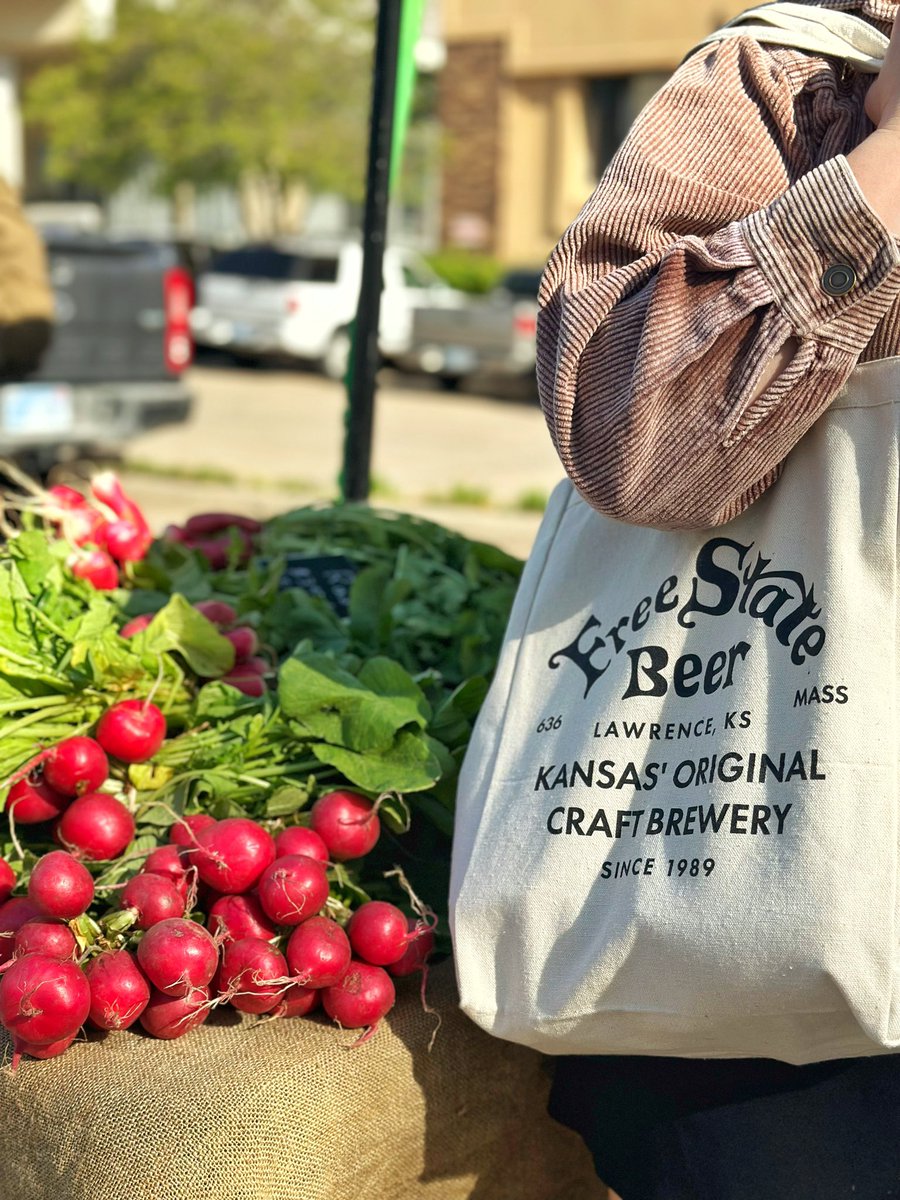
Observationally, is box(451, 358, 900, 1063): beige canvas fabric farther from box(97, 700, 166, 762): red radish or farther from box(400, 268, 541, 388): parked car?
box(400, 268, 541, 388): parked car

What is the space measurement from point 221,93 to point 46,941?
2258cm

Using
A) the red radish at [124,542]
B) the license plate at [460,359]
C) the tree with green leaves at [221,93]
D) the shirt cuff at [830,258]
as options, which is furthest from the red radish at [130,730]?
the tree with green leaves at [221,93]

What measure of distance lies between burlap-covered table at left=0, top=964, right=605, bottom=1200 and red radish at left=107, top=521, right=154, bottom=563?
101 centimetres

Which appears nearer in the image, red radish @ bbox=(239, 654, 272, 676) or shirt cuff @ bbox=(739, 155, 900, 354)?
shirt cuff @ bbox=(739, 155, 900, 354)

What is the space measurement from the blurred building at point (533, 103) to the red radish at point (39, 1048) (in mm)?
23421

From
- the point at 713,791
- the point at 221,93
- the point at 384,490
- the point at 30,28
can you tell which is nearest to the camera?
the point at 713,791

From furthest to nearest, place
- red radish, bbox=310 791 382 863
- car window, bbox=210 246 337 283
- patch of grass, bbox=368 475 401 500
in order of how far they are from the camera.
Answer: car window, bbox=210 246 337 283, patch of grass, bbox=368 475 401 500, red radish, bbox=310 791 382 863

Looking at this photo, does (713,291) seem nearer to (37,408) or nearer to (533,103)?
(37,408)

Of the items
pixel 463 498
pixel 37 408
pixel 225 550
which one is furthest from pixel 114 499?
pixel 463 498

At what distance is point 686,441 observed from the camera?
1.40 meters

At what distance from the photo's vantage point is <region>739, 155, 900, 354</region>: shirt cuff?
52.1 inches

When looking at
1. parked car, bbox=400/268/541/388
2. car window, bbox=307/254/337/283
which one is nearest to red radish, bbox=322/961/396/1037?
parked car, bbox=400/268/541/388

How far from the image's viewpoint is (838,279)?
134 centimetres

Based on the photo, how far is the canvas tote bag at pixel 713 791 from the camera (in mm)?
1368
